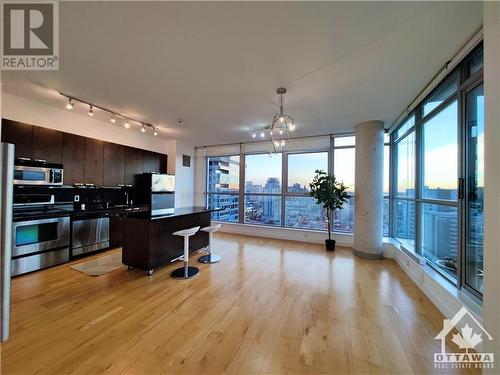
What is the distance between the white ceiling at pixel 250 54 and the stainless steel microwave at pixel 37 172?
112cm

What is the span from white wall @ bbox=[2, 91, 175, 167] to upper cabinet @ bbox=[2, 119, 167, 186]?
14 cm

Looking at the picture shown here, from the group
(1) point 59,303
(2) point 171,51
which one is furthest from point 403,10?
(1) point 59,303

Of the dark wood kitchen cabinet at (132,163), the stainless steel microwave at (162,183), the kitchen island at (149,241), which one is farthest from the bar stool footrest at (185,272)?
the dark wood kitchen cabinet at (132,163)

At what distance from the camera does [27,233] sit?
3.26 meters

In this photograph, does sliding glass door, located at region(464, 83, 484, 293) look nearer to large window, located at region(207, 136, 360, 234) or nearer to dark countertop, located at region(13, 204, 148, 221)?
large window, located at region(207, 136, 360, 234)

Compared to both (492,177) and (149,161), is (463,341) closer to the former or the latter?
(492,177)

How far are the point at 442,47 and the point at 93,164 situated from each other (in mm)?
5939

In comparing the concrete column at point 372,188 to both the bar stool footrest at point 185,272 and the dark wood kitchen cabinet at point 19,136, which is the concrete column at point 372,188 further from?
the dark wood kitchen cabinet at point 19,136

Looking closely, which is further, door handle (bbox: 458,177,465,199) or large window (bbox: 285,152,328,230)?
large window (bbox: 285,152,328,230)

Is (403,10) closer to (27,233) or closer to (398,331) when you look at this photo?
(398,331)

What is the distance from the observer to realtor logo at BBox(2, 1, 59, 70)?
1859 millimetres

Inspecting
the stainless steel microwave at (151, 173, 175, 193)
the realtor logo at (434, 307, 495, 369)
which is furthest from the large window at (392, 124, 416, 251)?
the stainless steel microwave at (151, 173, 175, 193)

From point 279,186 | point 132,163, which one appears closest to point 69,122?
point 132,163

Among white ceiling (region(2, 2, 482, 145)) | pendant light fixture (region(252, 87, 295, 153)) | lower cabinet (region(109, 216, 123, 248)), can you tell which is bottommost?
lower cabinet (region(109, 216, 123, 248))
